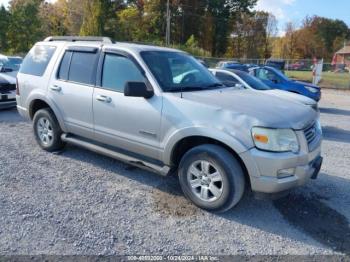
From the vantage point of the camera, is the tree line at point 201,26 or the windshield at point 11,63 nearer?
the windshield at point 11,63

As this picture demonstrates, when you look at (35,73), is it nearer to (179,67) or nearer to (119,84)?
(119,84)

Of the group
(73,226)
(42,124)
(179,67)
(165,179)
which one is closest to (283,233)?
(165,179)

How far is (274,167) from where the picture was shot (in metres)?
3.62

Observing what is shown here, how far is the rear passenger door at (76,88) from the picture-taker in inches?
199

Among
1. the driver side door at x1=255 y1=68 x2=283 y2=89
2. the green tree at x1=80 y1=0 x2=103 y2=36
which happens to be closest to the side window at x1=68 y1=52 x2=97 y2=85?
the driver side door at x1=255 y1=68 x2=283 y2=89

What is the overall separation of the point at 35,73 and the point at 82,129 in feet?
4.92

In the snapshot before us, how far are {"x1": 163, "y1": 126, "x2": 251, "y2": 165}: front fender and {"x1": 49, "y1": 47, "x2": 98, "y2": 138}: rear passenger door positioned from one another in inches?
55.8

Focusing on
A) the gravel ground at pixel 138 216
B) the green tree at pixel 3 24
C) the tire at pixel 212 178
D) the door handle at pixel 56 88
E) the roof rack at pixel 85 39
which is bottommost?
the gravel ground at pixel 138 216

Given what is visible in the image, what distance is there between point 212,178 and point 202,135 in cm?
51

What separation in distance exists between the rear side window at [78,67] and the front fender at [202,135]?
5.32 ft

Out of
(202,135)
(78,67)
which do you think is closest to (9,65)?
(78,67)

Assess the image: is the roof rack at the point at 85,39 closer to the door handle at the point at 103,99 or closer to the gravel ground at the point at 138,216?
the door handle at the point at 103,99

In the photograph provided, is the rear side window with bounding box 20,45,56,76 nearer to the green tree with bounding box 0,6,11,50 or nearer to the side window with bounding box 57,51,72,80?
the side window with bounding box 57,51,72,80

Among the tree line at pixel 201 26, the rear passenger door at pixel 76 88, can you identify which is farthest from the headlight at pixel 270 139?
the tree line at pixel 201 26
